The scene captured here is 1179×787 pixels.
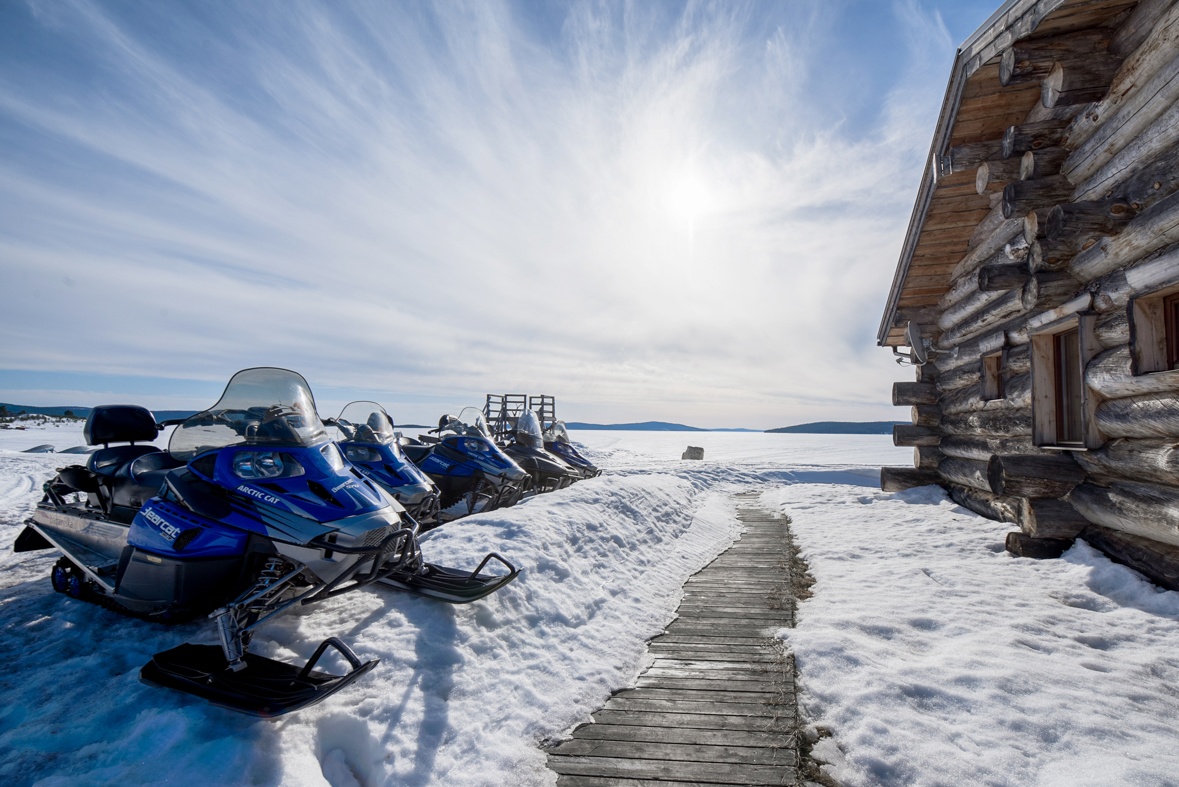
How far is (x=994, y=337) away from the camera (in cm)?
719

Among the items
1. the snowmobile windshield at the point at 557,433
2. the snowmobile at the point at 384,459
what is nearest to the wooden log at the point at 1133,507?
the snowmobile at the point at 384,459

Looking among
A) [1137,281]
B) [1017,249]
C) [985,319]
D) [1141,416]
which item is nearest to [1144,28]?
[1137,281]

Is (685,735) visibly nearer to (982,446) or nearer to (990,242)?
(982,446)

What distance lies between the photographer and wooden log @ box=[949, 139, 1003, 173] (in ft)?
21.0

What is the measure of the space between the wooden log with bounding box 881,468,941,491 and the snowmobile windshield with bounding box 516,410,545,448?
6.89 metres

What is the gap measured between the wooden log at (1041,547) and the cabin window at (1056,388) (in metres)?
0.94

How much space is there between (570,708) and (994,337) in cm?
684

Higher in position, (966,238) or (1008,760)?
(966,238)

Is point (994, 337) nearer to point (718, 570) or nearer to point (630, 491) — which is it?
point (718, 570)

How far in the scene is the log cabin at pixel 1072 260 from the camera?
439 cm

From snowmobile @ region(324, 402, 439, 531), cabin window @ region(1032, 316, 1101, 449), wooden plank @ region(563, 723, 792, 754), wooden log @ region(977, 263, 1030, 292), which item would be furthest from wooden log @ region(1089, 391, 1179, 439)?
snowmobile @ region(324, 402, 439, 531)

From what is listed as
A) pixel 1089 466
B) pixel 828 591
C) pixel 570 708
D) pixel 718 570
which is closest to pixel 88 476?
pixel 570 708

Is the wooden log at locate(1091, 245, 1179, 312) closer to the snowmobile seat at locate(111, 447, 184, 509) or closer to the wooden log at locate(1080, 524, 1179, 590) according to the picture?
the wooden log at locate(1080, 524, 1179, 590)

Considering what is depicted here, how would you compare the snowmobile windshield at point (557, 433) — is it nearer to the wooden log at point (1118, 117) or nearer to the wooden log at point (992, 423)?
the wooden log at point (992, 423)
